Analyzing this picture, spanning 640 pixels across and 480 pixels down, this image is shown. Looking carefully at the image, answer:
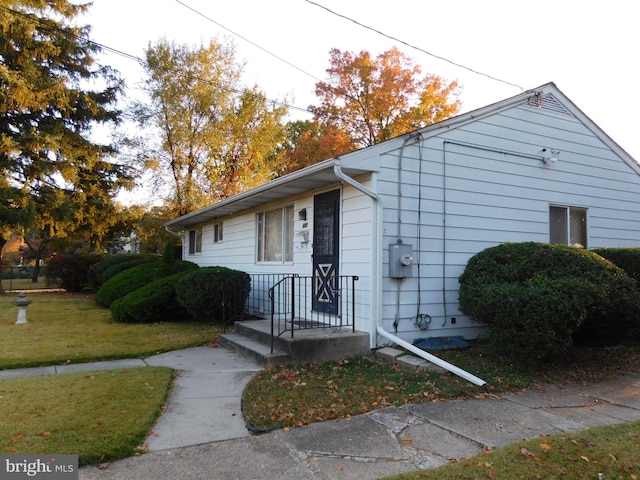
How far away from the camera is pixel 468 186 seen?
23.8 feet

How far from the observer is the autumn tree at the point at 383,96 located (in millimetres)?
20594

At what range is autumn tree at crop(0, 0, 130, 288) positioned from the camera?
1576 centimetres

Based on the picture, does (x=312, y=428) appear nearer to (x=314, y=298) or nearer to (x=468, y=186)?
(x=314, y=298)

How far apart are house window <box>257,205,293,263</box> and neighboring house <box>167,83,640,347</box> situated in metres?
0.03

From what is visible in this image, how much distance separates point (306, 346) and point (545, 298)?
2989 mm

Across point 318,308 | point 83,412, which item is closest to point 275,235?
point 318,308

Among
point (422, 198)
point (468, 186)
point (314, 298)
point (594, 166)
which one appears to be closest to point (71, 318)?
point (314, 298)

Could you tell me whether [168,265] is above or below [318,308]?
above

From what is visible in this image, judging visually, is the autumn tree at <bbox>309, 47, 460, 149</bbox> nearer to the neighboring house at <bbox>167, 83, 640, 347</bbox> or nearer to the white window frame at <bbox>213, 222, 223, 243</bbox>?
the white window frame at <bbox>213, 222, 223, 243</bbox>

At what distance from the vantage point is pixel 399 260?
6.29 meters

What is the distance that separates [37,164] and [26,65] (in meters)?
3.63

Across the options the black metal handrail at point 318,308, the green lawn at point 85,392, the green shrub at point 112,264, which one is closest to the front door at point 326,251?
the black metal handrail at point 318,308

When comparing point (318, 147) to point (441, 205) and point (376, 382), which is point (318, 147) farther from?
point (376, 382)

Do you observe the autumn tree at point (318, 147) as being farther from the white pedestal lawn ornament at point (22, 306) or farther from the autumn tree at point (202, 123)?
the white pedestal lawn ornament at point (22, 306)
